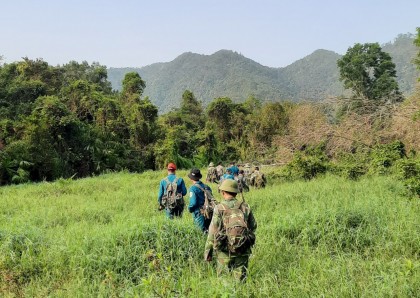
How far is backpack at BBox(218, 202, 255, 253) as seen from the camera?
3664mm

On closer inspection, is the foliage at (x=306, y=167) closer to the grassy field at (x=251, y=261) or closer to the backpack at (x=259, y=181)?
the backpack at (x=259, y=181)

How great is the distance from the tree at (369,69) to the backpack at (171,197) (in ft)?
107

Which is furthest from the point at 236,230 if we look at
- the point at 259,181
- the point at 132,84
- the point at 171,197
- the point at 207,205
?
the point at 132,84

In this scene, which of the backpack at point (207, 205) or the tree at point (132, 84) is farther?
the tree at point (132, 84)

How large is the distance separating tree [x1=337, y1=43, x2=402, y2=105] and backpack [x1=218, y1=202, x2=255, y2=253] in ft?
114

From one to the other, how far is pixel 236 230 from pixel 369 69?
3906 cm

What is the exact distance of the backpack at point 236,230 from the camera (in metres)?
3.66

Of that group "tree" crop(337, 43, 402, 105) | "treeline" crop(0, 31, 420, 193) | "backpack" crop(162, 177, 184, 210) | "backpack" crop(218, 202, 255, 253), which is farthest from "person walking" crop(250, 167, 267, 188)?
"tree" crop(337, 43, 402, 105)

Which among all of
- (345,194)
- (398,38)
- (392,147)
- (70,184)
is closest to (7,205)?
(70,184)

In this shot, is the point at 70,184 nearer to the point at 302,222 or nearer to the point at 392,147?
the point at 302,222

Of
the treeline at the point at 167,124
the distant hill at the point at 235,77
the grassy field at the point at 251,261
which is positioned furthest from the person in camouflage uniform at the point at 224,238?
the distant hill at the point at 235,77

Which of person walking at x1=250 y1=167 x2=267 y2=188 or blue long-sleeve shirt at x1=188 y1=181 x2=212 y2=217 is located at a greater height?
blue long-sleeve shirt at x1=188 y1=181 x2=212 y2=217

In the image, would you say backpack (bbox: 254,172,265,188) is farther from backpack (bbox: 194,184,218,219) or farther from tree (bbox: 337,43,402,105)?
tree (bbox: 337,43,402,105)

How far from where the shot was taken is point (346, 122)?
40.9 feet
